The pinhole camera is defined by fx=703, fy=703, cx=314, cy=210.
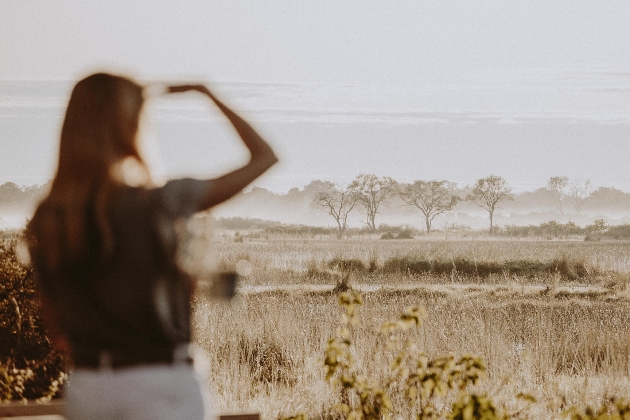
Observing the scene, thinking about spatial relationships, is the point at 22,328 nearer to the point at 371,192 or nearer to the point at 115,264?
the point at 115,264

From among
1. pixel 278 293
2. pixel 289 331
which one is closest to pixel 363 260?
pixel 278 293

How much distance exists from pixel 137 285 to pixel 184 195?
0.21 metres

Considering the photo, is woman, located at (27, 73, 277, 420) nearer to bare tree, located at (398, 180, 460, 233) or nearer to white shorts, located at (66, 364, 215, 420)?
white shorts, located at (66, 364, 215, 420)

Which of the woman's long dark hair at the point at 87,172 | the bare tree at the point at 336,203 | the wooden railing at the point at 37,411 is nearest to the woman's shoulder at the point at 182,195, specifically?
the woman's long dark hair at the point at 87,172

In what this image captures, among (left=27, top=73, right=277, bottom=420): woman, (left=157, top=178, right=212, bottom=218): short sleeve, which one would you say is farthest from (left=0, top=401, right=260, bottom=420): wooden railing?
Answer: (left=157, top=178, right=212, bottom=218): short sleeve

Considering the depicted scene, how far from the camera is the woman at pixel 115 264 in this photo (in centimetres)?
143

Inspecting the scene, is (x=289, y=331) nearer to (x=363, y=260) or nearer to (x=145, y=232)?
→ (x=145, y=232)

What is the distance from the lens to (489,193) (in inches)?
4126

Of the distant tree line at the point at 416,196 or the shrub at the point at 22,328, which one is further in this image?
the distant tree line at the point at 416,196

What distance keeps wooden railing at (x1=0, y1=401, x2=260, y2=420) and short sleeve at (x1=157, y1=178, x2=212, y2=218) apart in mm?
1230

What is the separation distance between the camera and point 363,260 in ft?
97.6

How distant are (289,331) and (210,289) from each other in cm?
760

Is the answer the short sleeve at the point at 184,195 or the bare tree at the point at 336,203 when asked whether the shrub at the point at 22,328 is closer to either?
the short sleeve at the point at 184,195

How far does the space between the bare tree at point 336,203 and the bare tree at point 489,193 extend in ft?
62.7
